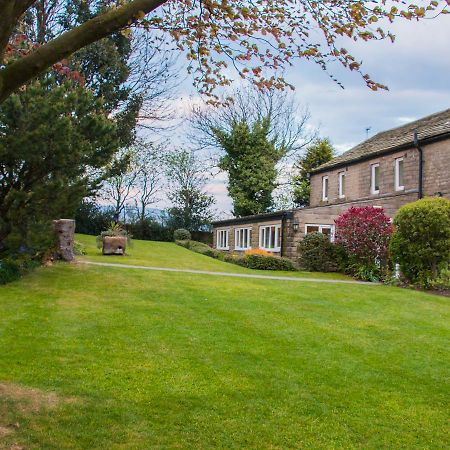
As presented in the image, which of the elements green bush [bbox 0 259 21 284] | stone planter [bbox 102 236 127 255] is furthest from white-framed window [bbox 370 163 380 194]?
green bush [bbox 0 259 21 284]

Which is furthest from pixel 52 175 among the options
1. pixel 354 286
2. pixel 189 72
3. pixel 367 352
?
pixel 354 286

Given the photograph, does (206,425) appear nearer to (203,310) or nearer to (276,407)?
(276,407)

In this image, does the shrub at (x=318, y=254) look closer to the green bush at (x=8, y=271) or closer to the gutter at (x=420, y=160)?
the gutter at (x=420, y=160)

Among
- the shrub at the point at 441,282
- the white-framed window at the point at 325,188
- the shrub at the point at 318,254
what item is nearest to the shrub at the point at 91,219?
the white-framed window at the point at 325,188

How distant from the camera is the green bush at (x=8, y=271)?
38.1 ft

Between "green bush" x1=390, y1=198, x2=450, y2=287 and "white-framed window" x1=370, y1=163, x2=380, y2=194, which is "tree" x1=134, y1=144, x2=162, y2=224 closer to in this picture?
"white-framed window" x1=370, y1=163, x2=380, y2=194

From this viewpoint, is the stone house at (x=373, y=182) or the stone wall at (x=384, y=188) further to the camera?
the stone house at (x=373, y=182)

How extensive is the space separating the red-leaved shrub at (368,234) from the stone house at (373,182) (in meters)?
2.79

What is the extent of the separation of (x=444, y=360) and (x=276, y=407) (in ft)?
10.6

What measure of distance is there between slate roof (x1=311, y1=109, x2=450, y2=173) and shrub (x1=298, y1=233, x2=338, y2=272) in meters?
5.82

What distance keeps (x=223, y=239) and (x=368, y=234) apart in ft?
51.3

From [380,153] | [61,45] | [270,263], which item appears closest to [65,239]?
[270,263]

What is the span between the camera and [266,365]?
21.5ft

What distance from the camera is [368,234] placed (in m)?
19.2
